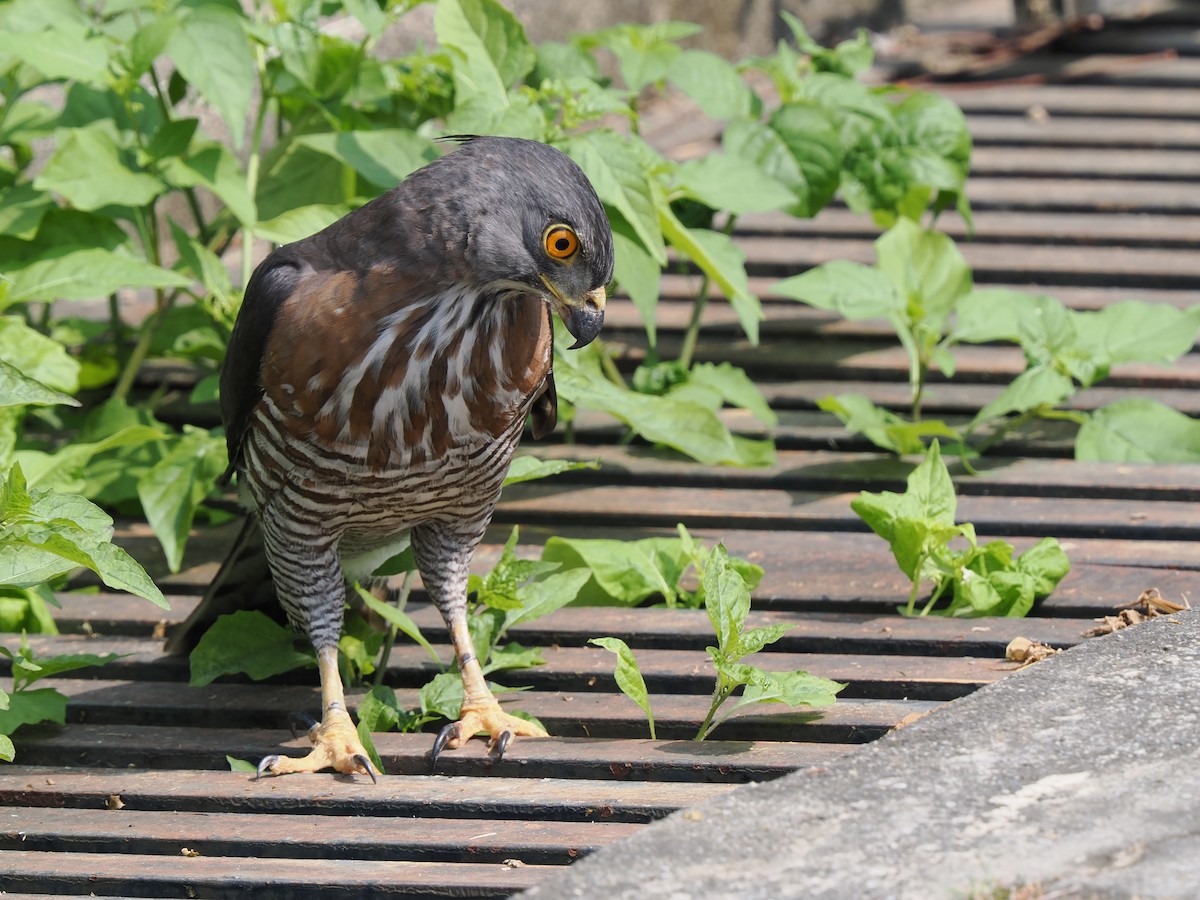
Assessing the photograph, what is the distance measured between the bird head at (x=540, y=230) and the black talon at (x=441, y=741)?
888mm

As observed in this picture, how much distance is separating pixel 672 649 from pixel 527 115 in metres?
1.54

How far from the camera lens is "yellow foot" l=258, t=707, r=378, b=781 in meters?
3.31

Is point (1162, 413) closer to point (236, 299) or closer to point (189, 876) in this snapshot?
point (236, 299)

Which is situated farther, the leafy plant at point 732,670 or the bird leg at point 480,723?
the bird leg at point 480,723

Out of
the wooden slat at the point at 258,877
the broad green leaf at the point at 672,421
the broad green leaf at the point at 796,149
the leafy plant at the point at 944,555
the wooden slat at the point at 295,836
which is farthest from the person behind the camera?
the broad green leaf at the point at 796,149

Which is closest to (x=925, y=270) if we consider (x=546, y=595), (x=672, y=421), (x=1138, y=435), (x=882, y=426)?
(x=882, y=426)

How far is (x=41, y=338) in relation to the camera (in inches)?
181

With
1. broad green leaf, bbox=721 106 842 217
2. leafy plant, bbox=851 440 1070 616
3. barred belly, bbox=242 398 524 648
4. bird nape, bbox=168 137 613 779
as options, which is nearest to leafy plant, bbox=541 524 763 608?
leafy plant, bbox=851 440 1070 616

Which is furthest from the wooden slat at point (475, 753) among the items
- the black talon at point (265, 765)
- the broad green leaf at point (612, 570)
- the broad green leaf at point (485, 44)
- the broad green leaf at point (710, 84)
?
the broad green leaf at point (710, 84)

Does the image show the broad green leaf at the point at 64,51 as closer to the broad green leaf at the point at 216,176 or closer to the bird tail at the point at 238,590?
the broad green leaf at the point at 216,176

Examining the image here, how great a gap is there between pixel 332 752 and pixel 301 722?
0.31 meters

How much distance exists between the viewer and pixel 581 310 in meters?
3.16

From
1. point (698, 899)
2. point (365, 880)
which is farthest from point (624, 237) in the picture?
point (698, 899)

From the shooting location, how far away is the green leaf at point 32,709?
345 cm
